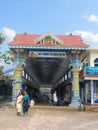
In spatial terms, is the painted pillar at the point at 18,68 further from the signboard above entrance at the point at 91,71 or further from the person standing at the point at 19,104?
the person standing at the point at 19,104

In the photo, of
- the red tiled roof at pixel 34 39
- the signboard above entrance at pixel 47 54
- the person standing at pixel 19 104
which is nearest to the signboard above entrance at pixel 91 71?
the red tiled roof at pixel 34 39

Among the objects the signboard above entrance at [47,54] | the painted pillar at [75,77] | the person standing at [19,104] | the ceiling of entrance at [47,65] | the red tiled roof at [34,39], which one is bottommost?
the person standing at [19,104]

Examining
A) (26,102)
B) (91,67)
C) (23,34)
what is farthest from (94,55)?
(26,102)

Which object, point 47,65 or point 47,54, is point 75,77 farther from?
point 47,65

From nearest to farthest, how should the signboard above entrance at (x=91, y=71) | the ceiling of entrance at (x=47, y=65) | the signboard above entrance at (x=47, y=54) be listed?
the signboard above entrance at (x=47, y=54), the signboard above entrance at (x=91, y=71), the ceiling of entrance at (x=47, y=65)

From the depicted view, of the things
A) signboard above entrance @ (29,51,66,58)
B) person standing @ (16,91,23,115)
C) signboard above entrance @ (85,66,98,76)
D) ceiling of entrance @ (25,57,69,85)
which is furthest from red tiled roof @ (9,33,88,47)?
person standing @ (16,91,23,115)

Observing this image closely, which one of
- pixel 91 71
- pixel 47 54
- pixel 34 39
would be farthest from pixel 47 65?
pixel 47 54

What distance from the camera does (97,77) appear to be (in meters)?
26.6

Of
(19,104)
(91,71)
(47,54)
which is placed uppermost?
(47,54)

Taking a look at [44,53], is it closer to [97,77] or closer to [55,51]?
[55,51]

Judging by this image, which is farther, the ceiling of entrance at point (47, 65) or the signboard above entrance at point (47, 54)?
the ceiling of entrance at point (47, 65)

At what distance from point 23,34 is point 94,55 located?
757cm

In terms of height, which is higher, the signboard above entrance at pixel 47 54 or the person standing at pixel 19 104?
the signboard above entrance at pixel 47 54

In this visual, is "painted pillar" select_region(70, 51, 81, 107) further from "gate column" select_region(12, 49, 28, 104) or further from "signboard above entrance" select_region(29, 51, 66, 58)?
"gate column" select_region(12, 49, 28, 104)
